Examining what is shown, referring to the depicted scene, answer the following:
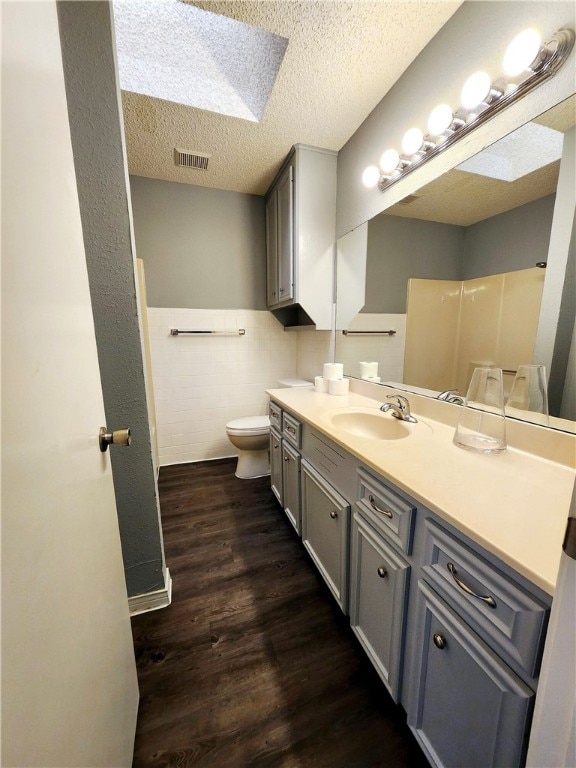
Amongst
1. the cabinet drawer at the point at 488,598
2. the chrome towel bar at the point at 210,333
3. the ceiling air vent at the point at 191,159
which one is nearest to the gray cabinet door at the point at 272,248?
the chrome towel bar at the point at 210,333

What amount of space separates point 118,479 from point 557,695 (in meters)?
1.29

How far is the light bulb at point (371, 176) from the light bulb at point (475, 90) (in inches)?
20.7

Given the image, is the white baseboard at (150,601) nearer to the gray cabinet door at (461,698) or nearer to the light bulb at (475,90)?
the gray cabinet door at (461,698)

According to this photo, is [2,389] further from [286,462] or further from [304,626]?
[286,462]

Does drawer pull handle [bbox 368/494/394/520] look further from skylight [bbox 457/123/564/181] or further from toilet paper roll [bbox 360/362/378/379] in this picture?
skylight [bbox 457/123/564/181]

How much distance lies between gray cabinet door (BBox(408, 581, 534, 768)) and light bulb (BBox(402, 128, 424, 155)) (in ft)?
5.52

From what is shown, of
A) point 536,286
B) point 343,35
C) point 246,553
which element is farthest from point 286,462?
point 343,35

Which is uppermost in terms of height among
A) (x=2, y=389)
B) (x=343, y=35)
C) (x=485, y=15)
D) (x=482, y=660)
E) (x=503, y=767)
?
(x=343, y=35)

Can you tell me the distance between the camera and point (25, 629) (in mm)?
326

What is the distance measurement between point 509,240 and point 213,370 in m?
2.24

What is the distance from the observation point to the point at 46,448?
1.36 feet

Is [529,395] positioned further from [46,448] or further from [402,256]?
[46,448]

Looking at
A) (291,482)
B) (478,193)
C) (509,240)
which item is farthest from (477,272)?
(291,482)

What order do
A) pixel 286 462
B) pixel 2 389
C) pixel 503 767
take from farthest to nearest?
pixel 286 462 → pixel 503 767 → pixel 2 389
